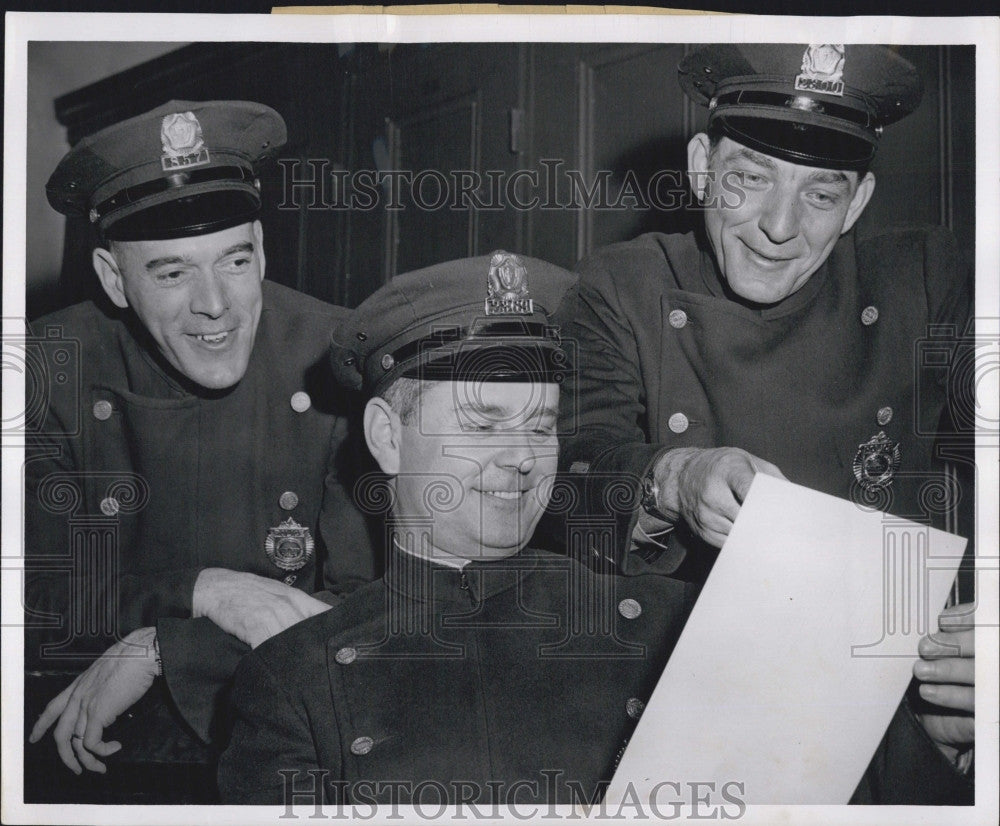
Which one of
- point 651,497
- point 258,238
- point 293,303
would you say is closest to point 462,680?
point 651,497

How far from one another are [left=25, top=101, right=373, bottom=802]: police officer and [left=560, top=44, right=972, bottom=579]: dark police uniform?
15.8 inches

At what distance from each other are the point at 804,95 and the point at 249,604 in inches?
42.5

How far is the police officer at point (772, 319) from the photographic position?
4.81 ft

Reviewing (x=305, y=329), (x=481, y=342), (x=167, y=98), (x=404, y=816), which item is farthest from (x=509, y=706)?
(x=167, y=98)

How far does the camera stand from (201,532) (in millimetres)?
1494

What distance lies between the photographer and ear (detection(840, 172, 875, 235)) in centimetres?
149

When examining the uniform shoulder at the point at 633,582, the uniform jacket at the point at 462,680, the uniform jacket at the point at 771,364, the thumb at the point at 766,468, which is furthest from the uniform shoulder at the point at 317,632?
the thumb at the point at 766,468

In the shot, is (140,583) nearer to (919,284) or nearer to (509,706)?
(509,706)

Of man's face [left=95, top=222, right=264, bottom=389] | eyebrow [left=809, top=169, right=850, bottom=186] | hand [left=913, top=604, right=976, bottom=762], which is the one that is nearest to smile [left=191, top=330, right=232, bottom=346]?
man's face [left=95, top=222, right=264, bottom=389]

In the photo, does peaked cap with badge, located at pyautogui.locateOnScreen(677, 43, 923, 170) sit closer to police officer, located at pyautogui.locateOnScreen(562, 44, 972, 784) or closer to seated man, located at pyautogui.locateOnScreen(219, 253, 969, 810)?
police officer, located at pyautogui.locateOnScreen(562, 44, 972, 784)

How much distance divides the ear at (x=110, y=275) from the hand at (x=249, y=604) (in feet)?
1.38

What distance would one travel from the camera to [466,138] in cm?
153

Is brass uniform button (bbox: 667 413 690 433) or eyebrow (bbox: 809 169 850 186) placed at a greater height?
eyebrow (bbox: 809 169 850 186)

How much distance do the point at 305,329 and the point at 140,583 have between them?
44cm
